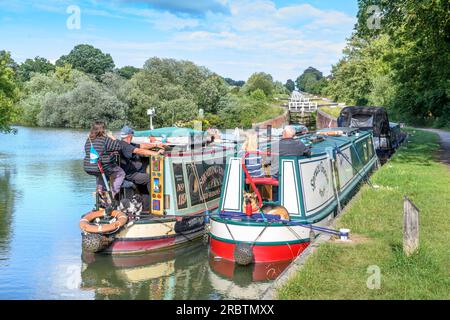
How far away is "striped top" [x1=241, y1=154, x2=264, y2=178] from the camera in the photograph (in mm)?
10516

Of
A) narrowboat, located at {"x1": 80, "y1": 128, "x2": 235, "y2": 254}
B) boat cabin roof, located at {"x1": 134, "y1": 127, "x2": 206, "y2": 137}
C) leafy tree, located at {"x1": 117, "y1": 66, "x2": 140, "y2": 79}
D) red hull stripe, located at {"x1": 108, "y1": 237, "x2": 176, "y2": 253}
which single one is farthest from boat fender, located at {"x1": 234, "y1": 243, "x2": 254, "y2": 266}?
leafy tree, located at {"x1": 117, "y1": 66, "x2": 140, "y2": 79}

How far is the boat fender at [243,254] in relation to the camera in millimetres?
9148

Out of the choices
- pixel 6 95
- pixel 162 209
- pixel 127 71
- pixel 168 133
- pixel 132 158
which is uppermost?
pixel 127 71

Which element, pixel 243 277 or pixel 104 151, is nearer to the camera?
pixel 243 277

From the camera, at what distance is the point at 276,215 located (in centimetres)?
962

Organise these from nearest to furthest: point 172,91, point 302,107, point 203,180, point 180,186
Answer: point 180,186
point 203,180
point 172,91
point 302,107

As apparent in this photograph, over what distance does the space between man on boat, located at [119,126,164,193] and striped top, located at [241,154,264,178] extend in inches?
71.2

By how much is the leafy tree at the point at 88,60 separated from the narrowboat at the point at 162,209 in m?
89.8

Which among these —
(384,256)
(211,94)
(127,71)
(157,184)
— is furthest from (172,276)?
(127,71)

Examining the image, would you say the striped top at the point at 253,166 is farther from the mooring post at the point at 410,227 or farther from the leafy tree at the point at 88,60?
the leafy tree at the point at 88,60

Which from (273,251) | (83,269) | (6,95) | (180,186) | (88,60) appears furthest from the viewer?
(88,60)

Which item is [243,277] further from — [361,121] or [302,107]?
[302,107]

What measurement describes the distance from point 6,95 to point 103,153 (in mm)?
22030

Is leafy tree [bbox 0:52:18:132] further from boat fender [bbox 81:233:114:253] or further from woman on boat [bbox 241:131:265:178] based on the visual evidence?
woman on boat [bbox 241:131:265:178]
